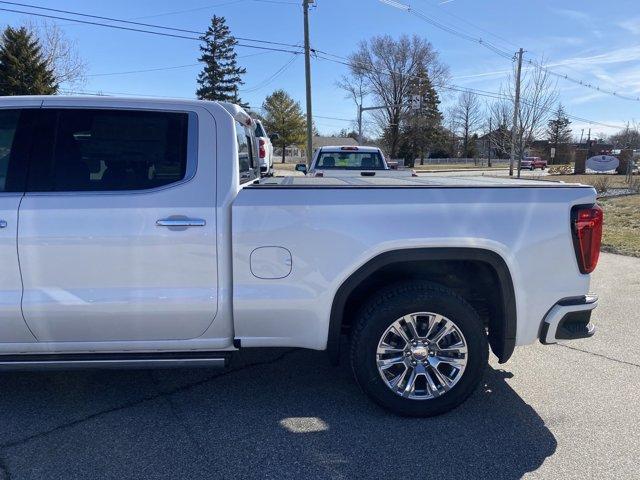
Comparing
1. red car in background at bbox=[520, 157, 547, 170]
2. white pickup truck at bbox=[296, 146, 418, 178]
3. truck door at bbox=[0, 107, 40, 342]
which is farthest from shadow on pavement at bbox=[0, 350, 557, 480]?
red car in background at bbox=[520, 157, 547, 170]

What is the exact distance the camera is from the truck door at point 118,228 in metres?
2.93

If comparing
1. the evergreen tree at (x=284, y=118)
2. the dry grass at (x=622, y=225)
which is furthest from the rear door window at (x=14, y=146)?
the evergreen tree at (x=284, y=118)

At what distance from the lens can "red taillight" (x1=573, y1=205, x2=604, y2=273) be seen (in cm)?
309

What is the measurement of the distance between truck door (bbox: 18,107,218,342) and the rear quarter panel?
27 centimetres

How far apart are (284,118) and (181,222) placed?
63.0 m

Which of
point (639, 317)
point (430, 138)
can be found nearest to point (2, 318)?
point (639, 317)

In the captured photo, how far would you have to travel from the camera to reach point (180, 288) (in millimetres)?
3018

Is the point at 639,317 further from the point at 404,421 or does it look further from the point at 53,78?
the point at 53,78

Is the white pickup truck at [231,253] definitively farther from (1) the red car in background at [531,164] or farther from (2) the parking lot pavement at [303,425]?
(1) the red car in background at [531,164]

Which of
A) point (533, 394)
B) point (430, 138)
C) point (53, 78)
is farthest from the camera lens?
point (430, 138)

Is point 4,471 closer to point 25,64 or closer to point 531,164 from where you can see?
point 25,64

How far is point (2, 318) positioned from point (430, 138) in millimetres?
66799

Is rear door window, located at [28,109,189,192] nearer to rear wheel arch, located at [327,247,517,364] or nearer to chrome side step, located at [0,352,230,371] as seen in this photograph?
chrome side step, located at [0,352,230,371]

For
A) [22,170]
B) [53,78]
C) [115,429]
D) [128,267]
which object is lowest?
[115,429]
